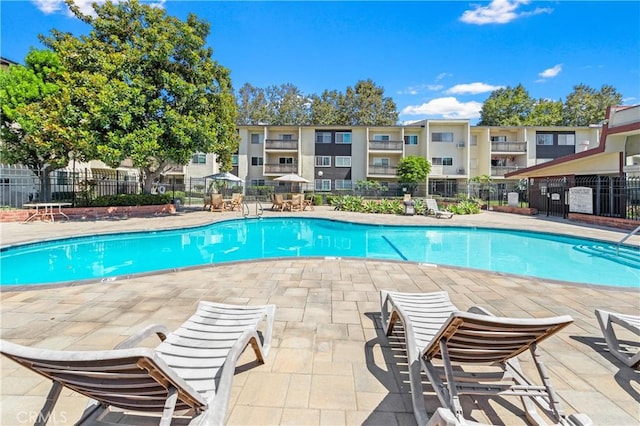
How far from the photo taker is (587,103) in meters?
39.0

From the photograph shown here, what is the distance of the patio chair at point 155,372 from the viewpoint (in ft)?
4.03

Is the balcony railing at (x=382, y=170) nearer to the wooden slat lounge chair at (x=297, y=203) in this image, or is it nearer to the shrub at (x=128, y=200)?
the wooden slat lounge chair at (x=297, y=203)

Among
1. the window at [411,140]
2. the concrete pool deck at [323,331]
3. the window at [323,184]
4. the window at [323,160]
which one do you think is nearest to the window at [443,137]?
the window at [411,140]

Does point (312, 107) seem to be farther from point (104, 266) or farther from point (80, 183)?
point (104, 266)

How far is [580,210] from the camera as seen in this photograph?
564 inches

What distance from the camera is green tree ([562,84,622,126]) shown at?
38.8 m

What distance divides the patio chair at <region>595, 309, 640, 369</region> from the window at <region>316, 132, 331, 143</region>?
1058 inches

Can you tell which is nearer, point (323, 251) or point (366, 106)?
point (323, 251)

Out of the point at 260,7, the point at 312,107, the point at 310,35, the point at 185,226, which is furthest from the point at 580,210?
the point at 312,107

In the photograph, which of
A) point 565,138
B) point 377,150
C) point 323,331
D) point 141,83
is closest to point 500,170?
point 565,138

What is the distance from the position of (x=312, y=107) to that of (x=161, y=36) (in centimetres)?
2858

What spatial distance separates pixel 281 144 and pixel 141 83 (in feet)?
51.2

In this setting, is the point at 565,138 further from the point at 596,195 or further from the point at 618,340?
the point at 618,340

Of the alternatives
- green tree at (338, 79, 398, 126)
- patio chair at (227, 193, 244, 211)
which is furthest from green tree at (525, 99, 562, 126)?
patio chair at (227, 193, 244, 211)
